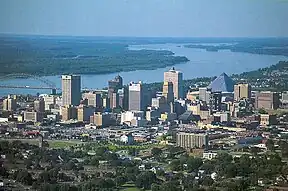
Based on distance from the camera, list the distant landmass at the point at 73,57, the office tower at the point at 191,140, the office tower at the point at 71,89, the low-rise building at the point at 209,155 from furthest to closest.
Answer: the office tower at the point at 71,89, the distant landmass at the point at 73,57, the office tower at the point at 191,140, the low-rise building at the point at 209,155

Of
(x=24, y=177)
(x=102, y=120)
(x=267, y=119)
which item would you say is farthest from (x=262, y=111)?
(x=24, y=177)

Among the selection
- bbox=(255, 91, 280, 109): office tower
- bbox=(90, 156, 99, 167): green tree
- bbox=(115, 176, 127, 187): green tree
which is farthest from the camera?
bbox=(255, 91, 280, 109): office tower

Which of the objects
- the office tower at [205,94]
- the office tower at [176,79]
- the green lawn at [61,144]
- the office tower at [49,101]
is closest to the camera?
the green lawn at [61,144]

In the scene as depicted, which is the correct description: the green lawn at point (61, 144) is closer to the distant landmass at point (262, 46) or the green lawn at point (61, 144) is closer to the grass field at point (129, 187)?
the grass field at point (129, 187)

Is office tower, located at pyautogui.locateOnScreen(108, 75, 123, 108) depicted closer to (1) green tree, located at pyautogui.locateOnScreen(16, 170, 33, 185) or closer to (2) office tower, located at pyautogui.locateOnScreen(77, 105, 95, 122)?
(2) office tower, located at pyautogui.locateOnScreen(77, 105, 95, 122)

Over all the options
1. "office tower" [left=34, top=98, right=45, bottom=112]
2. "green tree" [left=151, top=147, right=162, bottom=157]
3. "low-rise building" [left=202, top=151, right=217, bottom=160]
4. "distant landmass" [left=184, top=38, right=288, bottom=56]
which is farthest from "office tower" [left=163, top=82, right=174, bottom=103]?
"low-rise building" [left=202, top=151, right=217, bottom=160]

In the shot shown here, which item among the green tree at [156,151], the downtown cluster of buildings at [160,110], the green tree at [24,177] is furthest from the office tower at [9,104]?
the green tree at [24,177]

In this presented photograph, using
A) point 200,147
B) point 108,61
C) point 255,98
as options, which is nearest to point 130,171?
point 200,147
